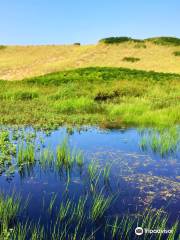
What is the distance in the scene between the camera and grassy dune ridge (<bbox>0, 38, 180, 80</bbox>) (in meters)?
56.4

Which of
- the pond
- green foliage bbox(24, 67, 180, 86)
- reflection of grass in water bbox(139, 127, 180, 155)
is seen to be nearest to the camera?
the pond

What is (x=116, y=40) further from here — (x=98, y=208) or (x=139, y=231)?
(x=139, y=231)

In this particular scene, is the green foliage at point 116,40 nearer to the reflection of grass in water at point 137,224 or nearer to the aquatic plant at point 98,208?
the aquatic plant at point 98,208

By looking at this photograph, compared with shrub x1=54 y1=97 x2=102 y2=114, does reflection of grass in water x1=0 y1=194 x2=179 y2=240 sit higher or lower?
lower

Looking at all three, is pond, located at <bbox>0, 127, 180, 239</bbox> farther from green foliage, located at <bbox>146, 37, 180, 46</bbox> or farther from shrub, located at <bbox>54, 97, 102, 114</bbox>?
green foliage, located at <bbox>146, 37, 180, 46</bbox>

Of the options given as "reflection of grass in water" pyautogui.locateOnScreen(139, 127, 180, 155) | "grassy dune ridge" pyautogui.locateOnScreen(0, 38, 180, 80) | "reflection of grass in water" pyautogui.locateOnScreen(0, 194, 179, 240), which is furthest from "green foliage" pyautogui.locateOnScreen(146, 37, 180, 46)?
"reflection of grass in water" pyautogui.locateOnScreen(0, 194, 179, 240)

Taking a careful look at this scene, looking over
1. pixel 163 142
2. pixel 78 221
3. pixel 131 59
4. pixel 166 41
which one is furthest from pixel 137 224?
pixel 166 41

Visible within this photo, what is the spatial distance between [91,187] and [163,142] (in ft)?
17.0

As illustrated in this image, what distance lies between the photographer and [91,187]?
1028cm

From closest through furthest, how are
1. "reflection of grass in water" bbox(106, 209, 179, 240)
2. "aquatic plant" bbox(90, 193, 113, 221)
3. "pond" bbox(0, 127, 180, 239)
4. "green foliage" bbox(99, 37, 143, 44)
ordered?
"reflection of grass in water" bbox(106, 209, 179, 240) → "pond" bbox(0, 127, 180, 239) → "aquatic plant" bbox(90, 193, 113, 221) → "green foliage" bbox(99, 37, 143, 44)

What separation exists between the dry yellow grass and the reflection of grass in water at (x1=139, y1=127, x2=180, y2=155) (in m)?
38.5

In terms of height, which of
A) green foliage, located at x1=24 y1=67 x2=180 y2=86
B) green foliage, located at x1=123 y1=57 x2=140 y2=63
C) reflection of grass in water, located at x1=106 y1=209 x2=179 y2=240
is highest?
green foliage, located at x1=123 y1=57 x2=140 y2=63

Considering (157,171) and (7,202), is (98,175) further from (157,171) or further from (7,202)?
(7,202)

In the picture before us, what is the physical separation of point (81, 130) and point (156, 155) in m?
5.38
